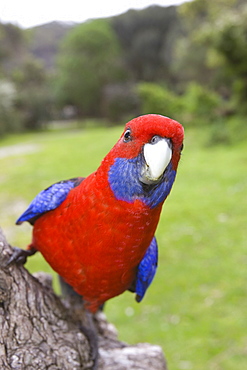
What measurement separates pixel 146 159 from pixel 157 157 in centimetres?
4

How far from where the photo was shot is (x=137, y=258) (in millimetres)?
1444

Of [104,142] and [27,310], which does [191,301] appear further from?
[104,142]

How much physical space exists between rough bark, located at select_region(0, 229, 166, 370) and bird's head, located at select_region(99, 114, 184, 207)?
568 millimetres

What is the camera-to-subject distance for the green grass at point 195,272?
3.30 meters

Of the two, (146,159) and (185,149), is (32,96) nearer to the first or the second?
(185,149)

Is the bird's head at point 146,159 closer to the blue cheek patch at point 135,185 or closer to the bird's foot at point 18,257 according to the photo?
the blue cheek patch at point 135,185

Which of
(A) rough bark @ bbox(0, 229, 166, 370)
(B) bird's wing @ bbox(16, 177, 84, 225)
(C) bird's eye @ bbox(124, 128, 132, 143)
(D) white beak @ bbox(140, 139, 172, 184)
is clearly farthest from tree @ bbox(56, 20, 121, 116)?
(D) white beak @ bbox(140, 139, 172, 184)

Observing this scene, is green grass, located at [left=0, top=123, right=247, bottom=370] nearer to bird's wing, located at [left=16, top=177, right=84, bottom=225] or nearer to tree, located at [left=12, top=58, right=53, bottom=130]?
bird's wing, located at [left=16, top=177, right=84, bottom=225]

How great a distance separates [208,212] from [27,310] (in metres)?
5.09

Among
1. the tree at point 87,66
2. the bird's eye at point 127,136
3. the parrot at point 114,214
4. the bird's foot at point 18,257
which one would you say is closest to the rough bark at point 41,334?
the bird's foot at point 18,257

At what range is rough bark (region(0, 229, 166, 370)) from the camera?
1348 mm

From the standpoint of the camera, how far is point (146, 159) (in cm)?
117

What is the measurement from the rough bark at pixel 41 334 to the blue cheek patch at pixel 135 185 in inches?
22.3

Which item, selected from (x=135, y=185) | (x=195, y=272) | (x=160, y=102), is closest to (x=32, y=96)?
(x=160, y=102)
